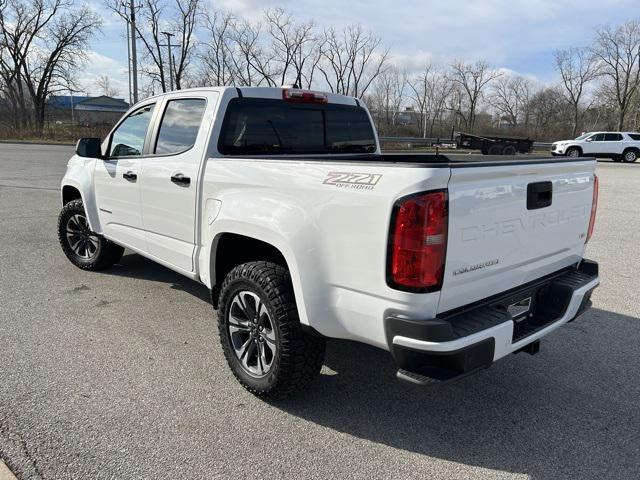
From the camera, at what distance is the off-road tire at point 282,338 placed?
9.14 feet

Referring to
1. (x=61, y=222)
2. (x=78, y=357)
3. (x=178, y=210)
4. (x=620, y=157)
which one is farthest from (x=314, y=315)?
(x=620, y=157)

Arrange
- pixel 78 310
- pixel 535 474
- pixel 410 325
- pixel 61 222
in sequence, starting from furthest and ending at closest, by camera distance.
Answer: pixel 61 222 → pixel 78 310 → pixel 535 474 → pixel 410 325

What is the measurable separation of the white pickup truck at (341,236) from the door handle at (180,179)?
0.5 inches

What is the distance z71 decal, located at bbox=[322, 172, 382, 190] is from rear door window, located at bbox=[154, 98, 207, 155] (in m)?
1.60

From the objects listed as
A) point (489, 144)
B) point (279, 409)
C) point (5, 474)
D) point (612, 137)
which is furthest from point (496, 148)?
point (5, 474)

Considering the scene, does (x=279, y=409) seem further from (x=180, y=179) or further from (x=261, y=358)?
(x=180, y=179)

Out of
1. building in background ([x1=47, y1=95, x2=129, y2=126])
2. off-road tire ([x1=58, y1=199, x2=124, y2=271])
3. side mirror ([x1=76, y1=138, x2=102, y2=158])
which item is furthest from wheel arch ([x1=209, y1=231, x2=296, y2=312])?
building in background ([x1=47, y1=95, x2=129, y2=126])

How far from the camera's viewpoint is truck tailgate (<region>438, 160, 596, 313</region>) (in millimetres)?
2291

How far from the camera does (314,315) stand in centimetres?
263

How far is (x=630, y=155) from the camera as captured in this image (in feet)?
95.7

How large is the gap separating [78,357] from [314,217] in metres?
2.19

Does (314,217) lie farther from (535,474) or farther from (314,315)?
(535,474)

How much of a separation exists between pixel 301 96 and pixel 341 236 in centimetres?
198

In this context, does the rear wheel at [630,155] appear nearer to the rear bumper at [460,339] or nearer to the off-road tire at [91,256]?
the off-road tire at [91,256]
